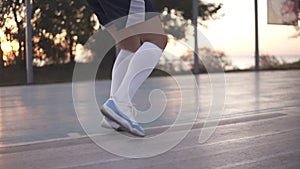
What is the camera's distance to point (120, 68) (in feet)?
9.64

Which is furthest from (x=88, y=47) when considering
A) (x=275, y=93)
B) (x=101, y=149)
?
(x=101, y=149)

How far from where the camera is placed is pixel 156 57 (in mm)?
2725

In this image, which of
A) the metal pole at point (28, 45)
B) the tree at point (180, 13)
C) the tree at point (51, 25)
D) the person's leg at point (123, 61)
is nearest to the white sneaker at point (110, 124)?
the person's leg at point (123, 61)

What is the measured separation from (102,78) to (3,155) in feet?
21.7

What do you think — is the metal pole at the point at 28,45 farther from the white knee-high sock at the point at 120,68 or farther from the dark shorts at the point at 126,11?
the dark shorts at the point at 126,11

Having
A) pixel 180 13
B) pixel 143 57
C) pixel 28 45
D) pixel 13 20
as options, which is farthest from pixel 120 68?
pixel 180 13

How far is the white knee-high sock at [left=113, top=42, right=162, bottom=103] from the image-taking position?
2.68 m

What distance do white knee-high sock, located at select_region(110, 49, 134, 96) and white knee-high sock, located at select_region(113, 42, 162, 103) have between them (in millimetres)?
142

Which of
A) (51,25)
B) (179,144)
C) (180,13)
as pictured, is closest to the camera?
(179,144)

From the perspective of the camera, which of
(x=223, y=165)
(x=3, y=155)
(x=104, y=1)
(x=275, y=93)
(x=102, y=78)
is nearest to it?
(x=223, y=165)

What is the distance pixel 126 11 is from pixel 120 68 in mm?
448

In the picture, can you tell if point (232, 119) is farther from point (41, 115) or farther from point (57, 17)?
point (57, 17)

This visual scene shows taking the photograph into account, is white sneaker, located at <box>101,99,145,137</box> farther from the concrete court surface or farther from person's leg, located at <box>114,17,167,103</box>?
the concrete court surface

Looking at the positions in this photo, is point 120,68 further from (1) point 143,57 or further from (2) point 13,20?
(2) point 13,20
